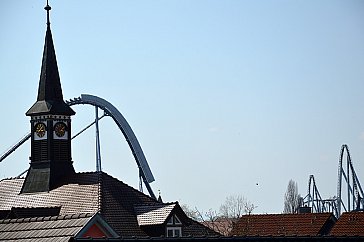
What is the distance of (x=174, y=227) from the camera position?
1511 inches

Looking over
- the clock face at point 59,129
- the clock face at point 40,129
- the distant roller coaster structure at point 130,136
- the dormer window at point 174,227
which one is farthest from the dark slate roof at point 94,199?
the distant roller coaster structure at point 130,136

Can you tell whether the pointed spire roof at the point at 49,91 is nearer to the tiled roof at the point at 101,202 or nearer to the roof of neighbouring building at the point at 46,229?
the tiled roof at the point at 101,202

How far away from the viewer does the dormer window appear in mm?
38128

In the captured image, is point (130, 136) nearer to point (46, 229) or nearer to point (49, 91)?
point (49, 91)

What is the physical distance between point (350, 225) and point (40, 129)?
1568 cm

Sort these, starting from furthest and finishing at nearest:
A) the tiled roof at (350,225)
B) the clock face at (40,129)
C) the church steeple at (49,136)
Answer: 1. the tiled roof at (350,225)
2. the clock face at (40,129)
3. the church steeple at (49,136)

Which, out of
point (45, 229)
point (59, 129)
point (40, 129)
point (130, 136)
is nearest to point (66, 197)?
point (59, 129)

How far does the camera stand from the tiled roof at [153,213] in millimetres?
37938

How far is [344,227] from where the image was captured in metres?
48.9

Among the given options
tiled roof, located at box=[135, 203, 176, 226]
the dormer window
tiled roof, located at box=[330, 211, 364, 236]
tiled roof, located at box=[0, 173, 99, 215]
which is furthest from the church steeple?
tiled roof, located at box=[330, 211, 364, 236]

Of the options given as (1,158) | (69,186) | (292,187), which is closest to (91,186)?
(69,186)

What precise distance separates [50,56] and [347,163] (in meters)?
37.5

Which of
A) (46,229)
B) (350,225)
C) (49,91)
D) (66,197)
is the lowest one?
(46,229)

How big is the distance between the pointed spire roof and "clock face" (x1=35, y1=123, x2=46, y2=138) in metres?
0.47
